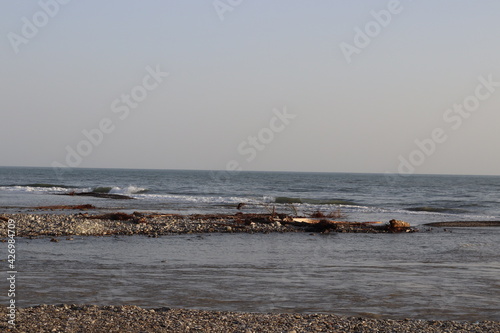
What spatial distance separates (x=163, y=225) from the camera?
21422 mm

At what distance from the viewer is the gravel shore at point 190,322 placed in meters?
7.59

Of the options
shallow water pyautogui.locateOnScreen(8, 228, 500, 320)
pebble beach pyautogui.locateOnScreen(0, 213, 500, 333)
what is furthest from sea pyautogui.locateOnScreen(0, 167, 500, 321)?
pebble beach pyautogui.locateOnScreen(0, 213, 500, 333)

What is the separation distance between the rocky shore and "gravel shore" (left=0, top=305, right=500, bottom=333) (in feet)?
33.8

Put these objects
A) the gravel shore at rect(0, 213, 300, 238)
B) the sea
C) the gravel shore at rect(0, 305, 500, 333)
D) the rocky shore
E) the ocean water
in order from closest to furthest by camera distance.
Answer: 1. the gravel shore at rect(0, 305, 500, 333)
2. the sea
3. the gravel shore at rect(0, 213, 300, 238)
4. the rocky shore
5. the ocean water

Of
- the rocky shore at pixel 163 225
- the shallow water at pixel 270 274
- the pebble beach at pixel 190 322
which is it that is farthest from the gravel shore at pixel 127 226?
the pebble beach at pixel 190 322

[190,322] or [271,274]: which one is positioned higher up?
[190,322]

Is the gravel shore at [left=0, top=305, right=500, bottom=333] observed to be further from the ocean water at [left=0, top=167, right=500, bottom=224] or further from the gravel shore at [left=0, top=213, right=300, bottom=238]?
the ocean water at [left=0, top=167, right=500, bottom=224]

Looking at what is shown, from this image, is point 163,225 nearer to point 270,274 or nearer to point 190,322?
point 270,274

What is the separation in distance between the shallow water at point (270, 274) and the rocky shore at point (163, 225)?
3.84 ft

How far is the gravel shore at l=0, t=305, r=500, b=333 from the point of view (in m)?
7.59

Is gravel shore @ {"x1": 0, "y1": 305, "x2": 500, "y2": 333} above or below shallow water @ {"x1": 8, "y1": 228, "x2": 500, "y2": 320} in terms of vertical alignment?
above

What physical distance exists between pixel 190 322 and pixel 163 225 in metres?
13.7

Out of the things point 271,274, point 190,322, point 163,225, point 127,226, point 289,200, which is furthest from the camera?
point 289,200

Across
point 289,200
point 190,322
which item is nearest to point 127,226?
point 190,322
